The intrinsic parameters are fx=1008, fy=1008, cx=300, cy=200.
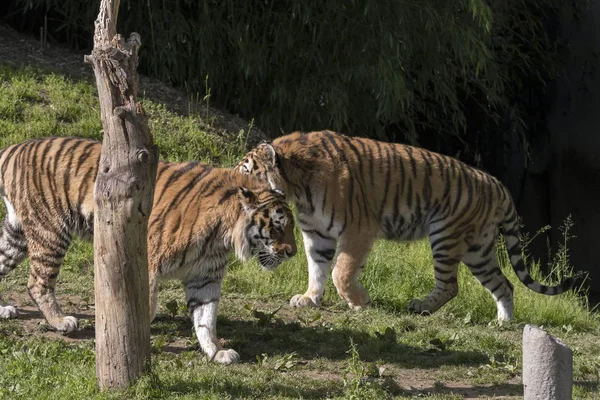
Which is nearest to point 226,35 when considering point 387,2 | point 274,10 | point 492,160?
point 274,10

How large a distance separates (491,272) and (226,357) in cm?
240

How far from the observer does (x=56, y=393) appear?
13.7 ft

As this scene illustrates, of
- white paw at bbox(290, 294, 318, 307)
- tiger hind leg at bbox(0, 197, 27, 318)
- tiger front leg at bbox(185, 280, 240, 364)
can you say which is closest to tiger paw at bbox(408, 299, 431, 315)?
white paw at bbox(290, 294, 318, 307)

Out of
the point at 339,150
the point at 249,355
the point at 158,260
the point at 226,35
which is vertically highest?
the point at 226,35

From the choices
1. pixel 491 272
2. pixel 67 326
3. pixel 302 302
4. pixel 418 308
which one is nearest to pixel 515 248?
pixel 491 272

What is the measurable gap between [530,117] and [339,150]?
5.99 m

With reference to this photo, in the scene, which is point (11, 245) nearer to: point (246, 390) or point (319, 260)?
point (246, 390)

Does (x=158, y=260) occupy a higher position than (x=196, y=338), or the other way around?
(x=158, y=260)

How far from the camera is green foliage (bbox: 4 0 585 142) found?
29.2ft

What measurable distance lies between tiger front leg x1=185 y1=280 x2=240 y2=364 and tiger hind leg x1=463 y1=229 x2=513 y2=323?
7.25 feet

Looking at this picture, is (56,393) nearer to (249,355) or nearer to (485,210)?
(249,355)

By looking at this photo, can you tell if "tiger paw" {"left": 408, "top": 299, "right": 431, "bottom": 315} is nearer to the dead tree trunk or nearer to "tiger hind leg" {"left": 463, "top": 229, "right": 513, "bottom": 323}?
"tiger hind leg" {"left": 463, "top": 229, "right": 513, "bottom": 323}

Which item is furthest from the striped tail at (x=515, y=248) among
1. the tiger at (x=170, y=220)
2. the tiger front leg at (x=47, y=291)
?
the tiger front leg at (x=47, y=291)

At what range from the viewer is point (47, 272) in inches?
202
